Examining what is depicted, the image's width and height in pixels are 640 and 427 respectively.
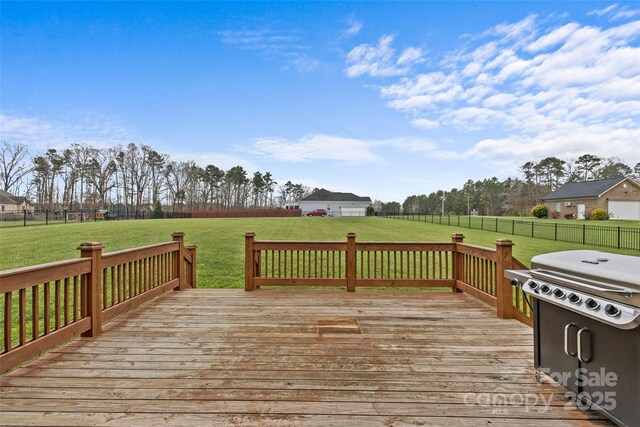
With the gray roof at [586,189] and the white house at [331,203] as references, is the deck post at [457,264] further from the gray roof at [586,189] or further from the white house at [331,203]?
the white house at [331,203]

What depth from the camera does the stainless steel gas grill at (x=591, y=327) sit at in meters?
1.60

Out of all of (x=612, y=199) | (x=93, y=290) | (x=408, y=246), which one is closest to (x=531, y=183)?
(x=612, y=199)

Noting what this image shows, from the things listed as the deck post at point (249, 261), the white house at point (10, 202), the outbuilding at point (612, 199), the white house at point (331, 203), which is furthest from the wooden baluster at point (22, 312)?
the white house at point (331, 203)

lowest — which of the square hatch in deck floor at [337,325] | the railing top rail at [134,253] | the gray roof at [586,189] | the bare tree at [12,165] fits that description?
the square hatch in deck floor at [337,325]

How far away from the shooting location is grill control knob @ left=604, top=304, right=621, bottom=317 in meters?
1.61

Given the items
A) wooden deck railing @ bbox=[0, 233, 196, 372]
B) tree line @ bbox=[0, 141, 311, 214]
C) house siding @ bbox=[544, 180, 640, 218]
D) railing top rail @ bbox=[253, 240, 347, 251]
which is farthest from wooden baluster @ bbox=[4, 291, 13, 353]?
tree line @ bbox=[0, 141, 311, 214]

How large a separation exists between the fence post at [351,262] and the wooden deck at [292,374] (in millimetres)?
1275

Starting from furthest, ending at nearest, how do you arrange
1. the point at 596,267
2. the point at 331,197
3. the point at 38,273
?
the point at 331,197
the point at 38,273
the point at 596,267

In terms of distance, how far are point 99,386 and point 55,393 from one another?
0.91 feet

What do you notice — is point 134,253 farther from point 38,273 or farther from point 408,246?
point 408,246

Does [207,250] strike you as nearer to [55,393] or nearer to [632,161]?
[55,393]

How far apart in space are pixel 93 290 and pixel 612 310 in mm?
4572

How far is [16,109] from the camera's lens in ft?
57.7

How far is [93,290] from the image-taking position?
339 centimetres
